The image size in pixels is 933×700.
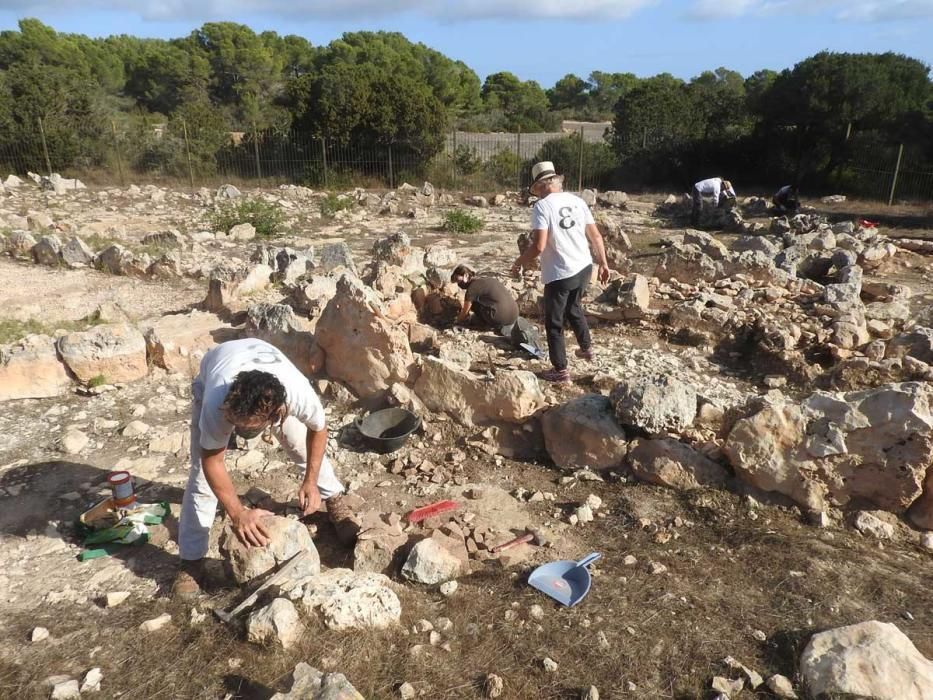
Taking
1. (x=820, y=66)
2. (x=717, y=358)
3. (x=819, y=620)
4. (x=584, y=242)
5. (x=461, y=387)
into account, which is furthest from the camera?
(x=820, y=66)

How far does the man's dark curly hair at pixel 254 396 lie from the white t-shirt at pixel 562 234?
9.62ft

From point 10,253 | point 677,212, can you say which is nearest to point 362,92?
point 677,212

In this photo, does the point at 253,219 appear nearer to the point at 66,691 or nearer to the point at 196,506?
the point at 196,506

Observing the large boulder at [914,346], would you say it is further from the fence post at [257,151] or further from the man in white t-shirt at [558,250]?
the fence post at [257,151]

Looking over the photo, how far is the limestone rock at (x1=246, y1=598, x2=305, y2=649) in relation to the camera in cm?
276

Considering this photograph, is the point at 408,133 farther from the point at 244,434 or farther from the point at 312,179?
the point at 244,434

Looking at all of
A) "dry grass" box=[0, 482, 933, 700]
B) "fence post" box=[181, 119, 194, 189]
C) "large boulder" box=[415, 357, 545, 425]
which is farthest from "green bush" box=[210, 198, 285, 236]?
"dry grass" box=[0, 482, 933, 700]

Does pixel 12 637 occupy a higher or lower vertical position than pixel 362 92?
lower

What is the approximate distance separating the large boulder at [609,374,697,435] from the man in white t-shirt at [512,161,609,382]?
48.2 inches

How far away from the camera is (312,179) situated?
19719mm

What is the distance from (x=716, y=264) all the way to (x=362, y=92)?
14.0 meters

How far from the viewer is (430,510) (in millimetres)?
3865

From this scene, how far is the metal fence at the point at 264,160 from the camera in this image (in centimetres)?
1898

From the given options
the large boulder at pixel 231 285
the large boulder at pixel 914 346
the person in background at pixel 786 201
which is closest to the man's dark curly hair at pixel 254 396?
the large boulder at pixel 231 285
